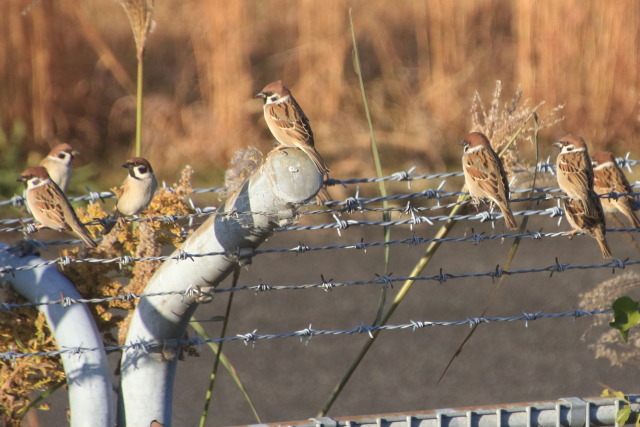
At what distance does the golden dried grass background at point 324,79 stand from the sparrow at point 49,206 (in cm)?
638

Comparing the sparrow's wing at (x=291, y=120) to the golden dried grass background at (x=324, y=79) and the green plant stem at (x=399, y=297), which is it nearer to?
the green plant stem at (x=399, y=297)

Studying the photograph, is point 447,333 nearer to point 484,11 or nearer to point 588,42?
point 588,42

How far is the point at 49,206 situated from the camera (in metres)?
4.12

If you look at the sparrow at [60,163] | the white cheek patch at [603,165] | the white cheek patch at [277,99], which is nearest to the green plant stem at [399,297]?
the white cheek patch at [277,99]

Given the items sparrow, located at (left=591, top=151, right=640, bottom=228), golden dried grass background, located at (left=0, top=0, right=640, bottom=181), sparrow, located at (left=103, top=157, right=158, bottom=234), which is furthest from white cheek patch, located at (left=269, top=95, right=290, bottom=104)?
golden dried grass background, located at (left=0, top=0, right=640, bottom=181)

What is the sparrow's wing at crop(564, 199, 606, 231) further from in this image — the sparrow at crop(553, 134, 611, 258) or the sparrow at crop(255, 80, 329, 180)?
the sparrow at crop(255, 80, 329, 180)

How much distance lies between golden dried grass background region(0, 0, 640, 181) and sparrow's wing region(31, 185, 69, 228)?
6417 mm

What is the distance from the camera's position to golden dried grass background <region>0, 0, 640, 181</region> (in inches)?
420

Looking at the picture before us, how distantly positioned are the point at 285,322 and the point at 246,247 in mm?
4910

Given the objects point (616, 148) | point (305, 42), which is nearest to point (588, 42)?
point (616, 148)

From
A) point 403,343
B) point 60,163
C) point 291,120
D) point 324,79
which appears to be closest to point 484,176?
point 291,120

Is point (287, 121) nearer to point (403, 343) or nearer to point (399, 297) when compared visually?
point (399, 297)

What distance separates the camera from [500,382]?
7.49 m

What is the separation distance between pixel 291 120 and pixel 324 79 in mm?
6991
